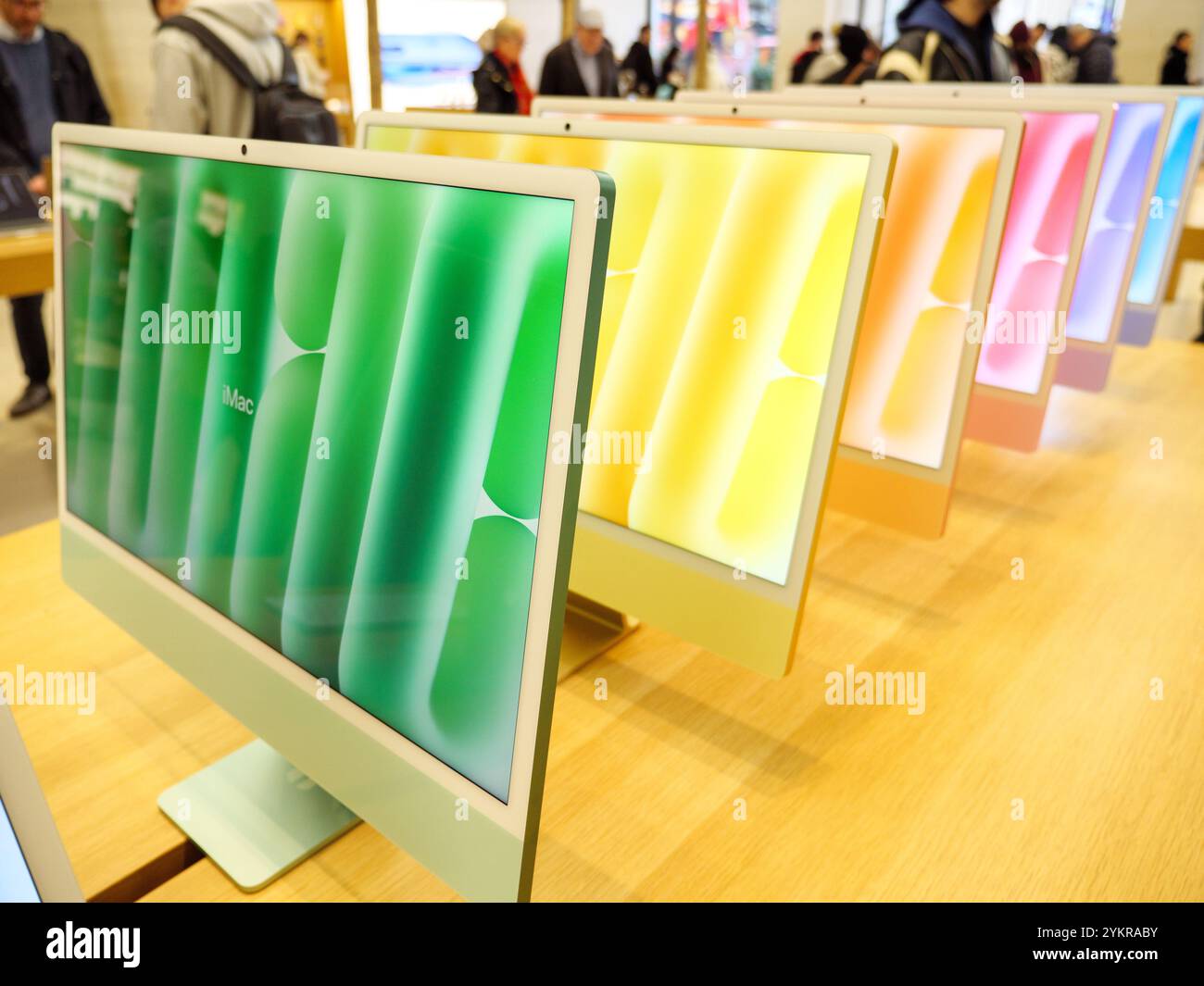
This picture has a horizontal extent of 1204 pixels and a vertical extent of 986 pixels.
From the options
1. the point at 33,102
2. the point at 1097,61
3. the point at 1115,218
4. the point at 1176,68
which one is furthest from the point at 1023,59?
the point at 1176,68

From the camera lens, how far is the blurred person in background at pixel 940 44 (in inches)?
68.8

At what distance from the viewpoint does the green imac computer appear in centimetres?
46

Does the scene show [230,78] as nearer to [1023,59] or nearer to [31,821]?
[31,821]

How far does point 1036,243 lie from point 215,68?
5.91 ft

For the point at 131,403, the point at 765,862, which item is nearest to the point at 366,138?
the point at 131,403

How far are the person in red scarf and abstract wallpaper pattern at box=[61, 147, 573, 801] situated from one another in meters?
3.04

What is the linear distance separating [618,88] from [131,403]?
4.46m

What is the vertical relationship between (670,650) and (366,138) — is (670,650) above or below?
below

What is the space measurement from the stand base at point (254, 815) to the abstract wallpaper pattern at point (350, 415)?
0.54ft

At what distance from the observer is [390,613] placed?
1.76ft

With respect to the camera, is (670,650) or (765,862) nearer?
(765,862)

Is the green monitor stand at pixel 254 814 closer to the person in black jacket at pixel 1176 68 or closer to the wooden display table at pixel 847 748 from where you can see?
the wooden display table at pixel 847 748

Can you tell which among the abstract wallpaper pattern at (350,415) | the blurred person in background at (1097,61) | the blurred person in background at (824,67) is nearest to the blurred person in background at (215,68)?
the abstract wallpaper pattern at (350,415)
